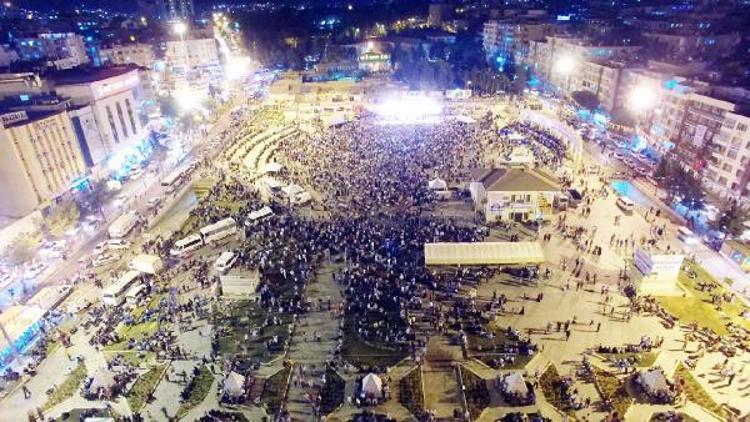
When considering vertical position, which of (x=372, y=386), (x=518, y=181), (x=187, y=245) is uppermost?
(x=518, y=181)

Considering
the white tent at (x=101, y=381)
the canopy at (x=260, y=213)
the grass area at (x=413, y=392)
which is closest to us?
the grass area at (x=413, y=392)

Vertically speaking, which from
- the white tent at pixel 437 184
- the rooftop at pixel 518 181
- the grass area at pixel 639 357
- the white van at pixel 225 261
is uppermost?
the rooftop at pixel 518 181

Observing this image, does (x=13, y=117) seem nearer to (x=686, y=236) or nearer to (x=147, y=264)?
(x=147, y=264)

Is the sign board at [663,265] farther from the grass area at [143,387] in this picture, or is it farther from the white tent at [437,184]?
the grass area at [143,387]

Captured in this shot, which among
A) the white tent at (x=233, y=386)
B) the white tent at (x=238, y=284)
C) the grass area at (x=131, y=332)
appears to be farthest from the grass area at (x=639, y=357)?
the grass area at (x=131, y=332)

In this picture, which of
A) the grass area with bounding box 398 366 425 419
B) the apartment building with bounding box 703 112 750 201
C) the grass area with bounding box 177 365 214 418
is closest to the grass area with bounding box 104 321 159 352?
the grass area with bounding box 177 365 214 418

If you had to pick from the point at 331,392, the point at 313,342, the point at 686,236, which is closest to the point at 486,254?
the point at 313,342

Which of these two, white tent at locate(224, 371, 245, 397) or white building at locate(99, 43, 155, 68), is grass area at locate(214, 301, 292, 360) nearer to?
white tent at locate(224, 371, 245, 397)
